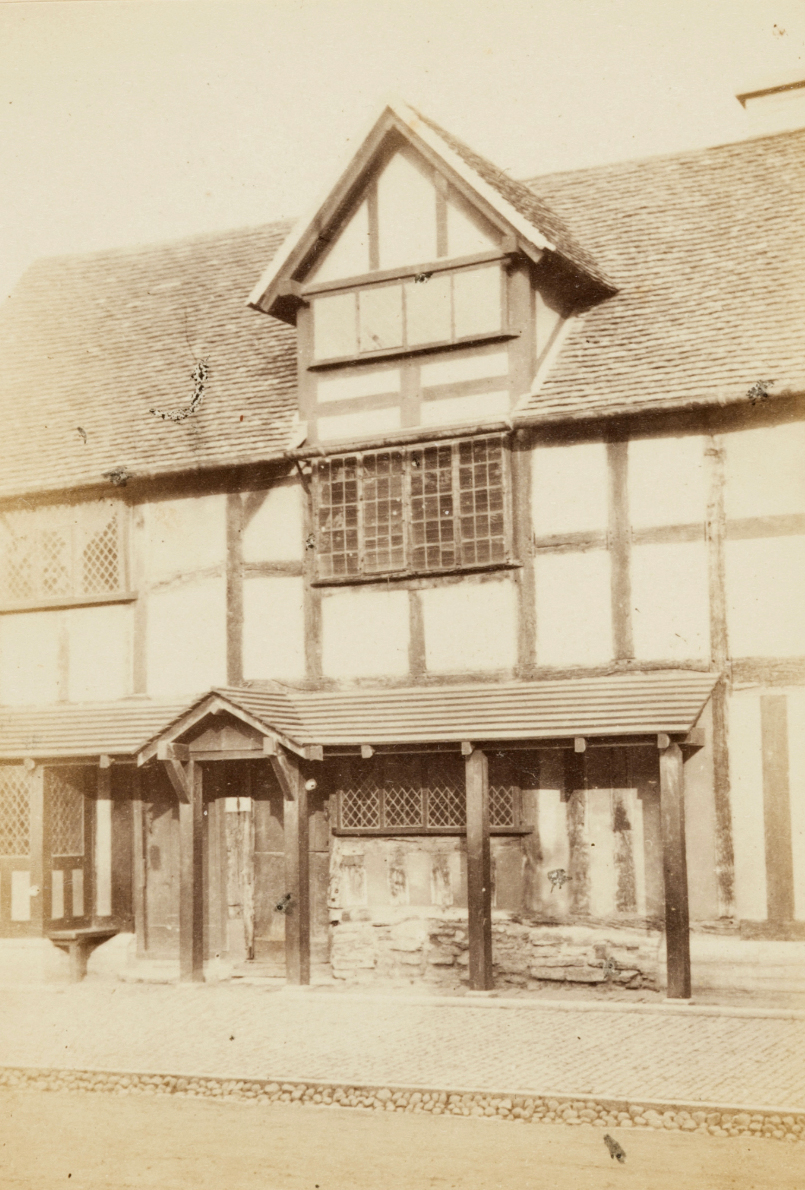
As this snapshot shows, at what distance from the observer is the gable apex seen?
49.0 feet

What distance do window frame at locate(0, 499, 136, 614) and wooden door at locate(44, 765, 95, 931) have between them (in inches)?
83.2

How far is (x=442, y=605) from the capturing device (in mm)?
15281

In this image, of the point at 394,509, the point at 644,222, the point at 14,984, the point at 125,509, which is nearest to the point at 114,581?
the point at 125,509

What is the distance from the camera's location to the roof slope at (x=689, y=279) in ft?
47.3

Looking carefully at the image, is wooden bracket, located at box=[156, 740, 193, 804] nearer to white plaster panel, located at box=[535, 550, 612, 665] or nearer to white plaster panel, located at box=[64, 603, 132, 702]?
white plaster panel, located at box=[64, 603, 132, 702]

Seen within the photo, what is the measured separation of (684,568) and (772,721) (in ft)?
5.90

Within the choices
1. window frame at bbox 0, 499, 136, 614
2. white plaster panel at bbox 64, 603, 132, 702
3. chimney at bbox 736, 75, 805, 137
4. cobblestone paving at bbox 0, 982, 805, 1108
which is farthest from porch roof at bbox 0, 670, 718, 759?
chimney at bbox 736, 75, 805, 137

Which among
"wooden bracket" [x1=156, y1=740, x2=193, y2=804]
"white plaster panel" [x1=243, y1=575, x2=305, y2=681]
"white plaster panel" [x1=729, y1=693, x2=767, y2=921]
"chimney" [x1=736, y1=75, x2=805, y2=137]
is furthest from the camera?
"chimney" [x1=736, y1=75, x2=805, y2=137]

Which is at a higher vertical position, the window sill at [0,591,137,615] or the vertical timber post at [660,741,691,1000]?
the window sill at [0,591,137,615]

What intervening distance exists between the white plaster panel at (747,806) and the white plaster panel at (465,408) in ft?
13.5

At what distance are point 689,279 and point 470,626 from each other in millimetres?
4769

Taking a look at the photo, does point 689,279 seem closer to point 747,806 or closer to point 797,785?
point 797,785

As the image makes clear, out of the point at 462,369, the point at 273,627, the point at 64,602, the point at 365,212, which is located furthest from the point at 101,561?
the point at 365,212

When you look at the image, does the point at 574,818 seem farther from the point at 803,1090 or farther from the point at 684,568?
the point at 803,1090
